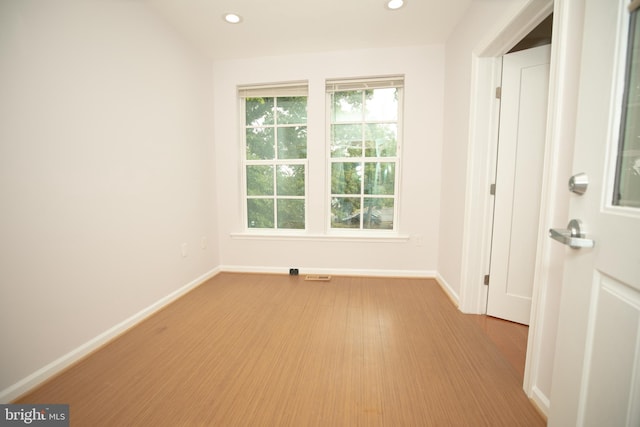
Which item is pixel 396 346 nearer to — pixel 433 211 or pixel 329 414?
pixel 329 414

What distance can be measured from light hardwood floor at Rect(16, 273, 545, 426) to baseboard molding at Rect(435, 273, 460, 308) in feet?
0.24

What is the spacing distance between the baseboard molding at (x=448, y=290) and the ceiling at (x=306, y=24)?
2540 millimetres

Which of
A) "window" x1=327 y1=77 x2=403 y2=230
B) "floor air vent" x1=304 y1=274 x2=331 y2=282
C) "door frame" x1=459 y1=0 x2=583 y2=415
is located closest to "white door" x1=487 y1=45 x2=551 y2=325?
"door frame" x1=459 y1=0 x2=583 y2=415

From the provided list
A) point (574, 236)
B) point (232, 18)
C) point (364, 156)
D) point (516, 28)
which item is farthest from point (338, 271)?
point (232, 18)

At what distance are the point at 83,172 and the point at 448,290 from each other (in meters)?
3.17

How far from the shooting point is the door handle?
74 cm

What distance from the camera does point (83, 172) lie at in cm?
162

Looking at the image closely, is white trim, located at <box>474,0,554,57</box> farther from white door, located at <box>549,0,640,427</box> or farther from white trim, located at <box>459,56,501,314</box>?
white door, located at <box>549,0,640,427</box>

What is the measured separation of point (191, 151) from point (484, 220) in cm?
290

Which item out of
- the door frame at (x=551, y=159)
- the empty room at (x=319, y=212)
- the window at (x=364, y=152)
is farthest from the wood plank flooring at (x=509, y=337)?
the window at (x=364, y=152)

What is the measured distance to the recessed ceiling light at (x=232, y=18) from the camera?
7.31 ft

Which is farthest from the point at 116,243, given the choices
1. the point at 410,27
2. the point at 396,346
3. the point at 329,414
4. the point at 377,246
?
the point at 410,27

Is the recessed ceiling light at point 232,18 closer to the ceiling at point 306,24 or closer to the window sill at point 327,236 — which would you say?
the ceiling at point 306,24

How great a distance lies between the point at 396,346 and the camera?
5.58 ft
